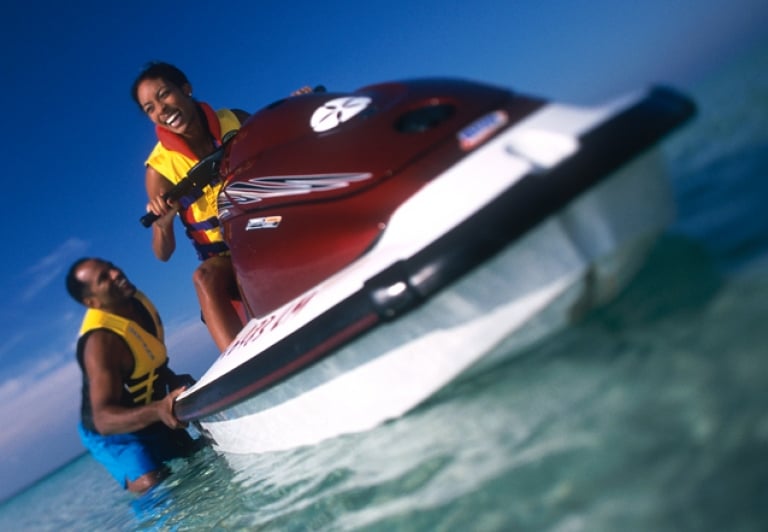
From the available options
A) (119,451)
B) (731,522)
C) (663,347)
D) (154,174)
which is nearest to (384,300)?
(663,347)

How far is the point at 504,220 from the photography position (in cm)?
145

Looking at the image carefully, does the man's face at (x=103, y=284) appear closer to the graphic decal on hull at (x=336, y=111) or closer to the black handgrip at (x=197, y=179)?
the black handgrip at (x=197, y=179)

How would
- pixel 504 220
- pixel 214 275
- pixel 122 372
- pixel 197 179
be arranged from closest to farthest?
pixel 504 220, pixel 197 179, pixel 214 275, pixel 122 372

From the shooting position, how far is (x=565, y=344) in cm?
157

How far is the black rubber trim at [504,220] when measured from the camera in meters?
1.44

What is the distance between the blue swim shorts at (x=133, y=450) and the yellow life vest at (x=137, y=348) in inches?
12.3

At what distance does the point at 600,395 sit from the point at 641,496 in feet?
1.02

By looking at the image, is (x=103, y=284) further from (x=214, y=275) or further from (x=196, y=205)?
(x=214, y=275)

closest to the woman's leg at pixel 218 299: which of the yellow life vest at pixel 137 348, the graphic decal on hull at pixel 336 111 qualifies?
the yellow life vest at pixel 137 348

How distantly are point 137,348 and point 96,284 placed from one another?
2.05 feet

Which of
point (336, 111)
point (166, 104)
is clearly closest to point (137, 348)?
point (166, 104)

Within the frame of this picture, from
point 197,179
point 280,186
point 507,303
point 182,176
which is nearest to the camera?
point 507,303

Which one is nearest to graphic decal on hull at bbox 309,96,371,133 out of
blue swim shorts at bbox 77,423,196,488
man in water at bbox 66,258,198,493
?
man in water at bbox 66,258,198,493

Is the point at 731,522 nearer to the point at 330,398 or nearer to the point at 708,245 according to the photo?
the point at 708,245
